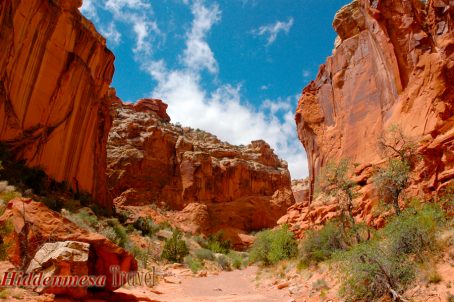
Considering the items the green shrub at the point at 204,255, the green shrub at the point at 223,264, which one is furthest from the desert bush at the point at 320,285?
the green shrub at the point at 204,255

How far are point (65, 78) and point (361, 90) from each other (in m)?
18.5

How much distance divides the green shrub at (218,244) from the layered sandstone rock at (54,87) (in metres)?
12.1

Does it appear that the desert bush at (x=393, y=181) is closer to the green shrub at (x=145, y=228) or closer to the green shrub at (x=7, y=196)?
the green shrub at (x=7, y=196)

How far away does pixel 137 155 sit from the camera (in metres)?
45.2

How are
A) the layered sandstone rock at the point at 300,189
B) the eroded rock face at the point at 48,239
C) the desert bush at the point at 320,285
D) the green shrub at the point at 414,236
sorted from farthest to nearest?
the layered sandstone rock at the point at 300,189
the desert bush at the point at 320,285
the green shrub at the point at 414,236
the eroded rock face at the point at 48,239

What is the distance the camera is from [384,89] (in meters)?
17.8

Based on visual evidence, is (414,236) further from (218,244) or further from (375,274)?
(218,244)

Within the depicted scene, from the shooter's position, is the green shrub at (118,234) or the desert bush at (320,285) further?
the green shrub at (118,234)

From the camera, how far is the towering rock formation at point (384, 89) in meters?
12.9

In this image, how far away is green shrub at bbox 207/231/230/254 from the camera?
117 ft

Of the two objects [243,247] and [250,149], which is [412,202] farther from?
[250,149]

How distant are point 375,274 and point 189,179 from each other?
132 feet

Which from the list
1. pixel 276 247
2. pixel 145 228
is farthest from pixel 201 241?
pixel 276 247

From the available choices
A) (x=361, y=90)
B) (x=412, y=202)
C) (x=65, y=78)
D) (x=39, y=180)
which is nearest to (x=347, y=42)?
(x=361, y=90)
